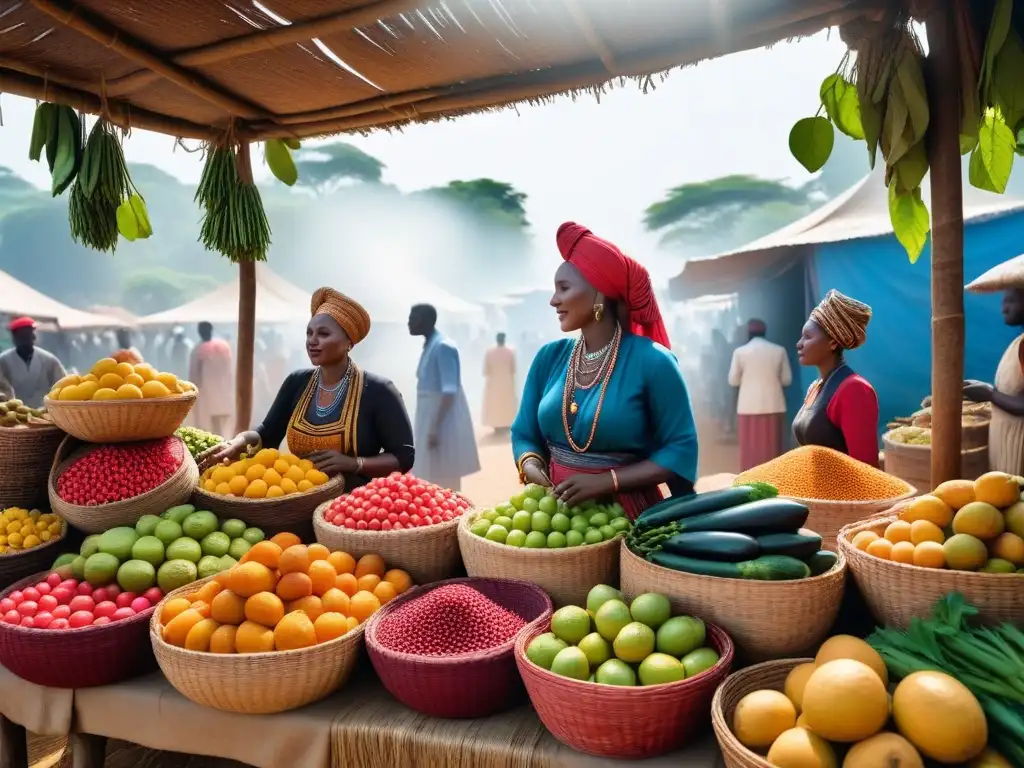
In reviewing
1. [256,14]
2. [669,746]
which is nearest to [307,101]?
[256,14]

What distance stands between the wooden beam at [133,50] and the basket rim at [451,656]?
2560 millimetres

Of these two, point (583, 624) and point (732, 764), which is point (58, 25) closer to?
point (583, 624)

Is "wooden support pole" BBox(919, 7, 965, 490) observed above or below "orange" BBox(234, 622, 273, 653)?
above

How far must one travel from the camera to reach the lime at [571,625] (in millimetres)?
1694

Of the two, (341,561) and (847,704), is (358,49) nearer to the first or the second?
(341,561)

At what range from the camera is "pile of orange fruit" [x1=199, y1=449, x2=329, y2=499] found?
270cm

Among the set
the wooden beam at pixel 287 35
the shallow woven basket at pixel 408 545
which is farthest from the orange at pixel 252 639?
the wooden beam at pixel 287 35

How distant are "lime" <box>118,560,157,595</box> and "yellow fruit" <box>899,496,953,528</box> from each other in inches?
90.6

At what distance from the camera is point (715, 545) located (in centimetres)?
177

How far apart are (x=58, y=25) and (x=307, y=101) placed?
1.10 meters

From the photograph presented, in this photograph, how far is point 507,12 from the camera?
8.79ft

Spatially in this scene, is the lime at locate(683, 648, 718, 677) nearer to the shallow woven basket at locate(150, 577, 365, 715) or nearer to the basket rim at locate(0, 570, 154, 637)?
the shallow woven basket at locate(150, 577, 365, 715)

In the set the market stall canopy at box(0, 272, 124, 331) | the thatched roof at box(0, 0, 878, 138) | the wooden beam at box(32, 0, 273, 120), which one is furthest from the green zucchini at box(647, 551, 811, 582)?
the market stall canopy at box(0, 272, 124, 331)

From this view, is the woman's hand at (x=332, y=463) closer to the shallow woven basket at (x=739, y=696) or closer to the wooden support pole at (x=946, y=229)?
the shallow woven basket at (x=739, y=696)
